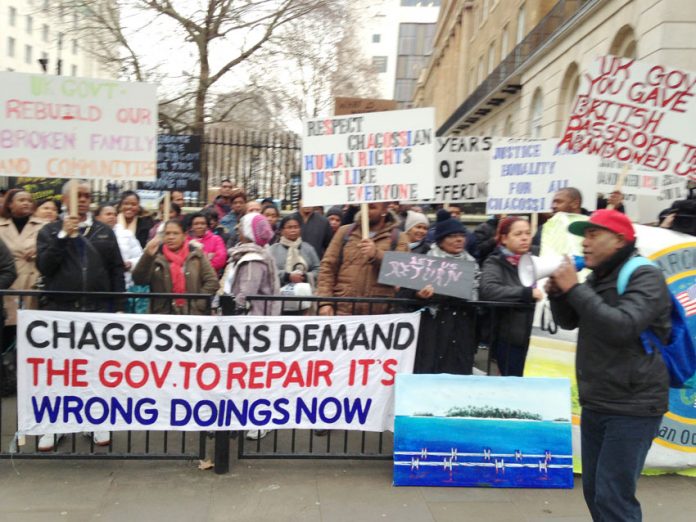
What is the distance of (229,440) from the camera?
456 cm

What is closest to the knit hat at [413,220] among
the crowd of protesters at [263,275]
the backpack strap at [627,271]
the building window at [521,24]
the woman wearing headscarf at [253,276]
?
the crowd of protesters at [263,275]

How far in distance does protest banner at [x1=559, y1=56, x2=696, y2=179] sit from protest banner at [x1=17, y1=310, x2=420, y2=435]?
99.4 inches

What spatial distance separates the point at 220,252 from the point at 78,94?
7.97 feet

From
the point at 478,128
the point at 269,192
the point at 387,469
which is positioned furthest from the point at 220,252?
the point at 478,128

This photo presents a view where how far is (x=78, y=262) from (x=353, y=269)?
219 centimetres

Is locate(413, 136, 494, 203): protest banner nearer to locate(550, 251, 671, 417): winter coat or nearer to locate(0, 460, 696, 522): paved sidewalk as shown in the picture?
locate(0, 460, 696, 522): paved sidewalk

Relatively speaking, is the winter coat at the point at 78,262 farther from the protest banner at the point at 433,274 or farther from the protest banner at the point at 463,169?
the protest banner at the point at 463,169

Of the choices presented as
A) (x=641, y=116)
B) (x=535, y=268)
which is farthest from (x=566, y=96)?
(x=535, y=268)

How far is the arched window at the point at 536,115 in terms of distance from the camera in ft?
65.2

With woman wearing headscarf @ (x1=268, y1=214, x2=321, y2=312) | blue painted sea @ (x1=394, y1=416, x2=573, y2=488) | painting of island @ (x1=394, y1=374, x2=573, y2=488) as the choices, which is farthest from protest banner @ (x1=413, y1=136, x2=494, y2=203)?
blue painted sea @ (x1=394, y1=416, x2=573, y2=488)

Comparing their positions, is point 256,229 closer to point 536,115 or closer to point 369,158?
point 369,158

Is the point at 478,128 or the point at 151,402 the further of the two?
the point at 478,128

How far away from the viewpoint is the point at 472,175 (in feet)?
24.8

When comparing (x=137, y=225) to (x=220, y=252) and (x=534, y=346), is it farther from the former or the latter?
(x=534, y=346)
